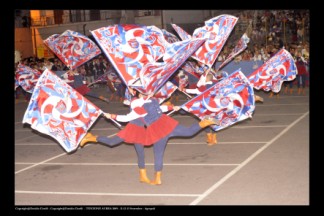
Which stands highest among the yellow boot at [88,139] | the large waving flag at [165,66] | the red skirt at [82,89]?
the large waving flag at [165,66]

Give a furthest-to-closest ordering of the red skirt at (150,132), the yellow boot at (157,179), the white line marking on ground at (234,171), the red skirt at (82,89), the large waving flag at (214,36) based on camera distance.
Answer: the red skirt at (82,89)
the large waving flag at (214,36)
the yellow boot at (157,179)
the red skirt at (150,132)
the white line marking on ground at (234,171)

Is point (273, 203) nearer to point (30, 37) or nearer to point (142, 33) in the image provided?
point (142, 33)

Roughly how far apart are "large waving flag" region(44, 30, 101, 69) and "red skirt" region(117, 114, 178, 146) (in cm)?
718

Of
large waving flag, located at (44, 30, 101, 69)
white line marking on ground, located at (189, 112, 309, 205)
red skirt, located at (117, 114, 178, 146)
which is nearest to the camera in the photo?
white line marking on ground, located at (189, 112, 309, 205)

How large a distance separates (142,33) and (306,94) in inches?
423

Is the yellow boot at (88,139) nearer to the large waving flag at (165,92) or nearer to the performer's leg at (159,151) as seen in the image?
the performer's leg at (159,151)

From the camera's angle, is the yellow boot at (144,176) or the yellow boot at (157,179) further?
the yellow boot at (144,176)

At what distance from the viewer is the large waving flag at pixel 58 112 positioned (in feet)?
24.3

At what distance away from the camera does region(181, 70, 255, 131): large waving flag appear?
838 centimetres

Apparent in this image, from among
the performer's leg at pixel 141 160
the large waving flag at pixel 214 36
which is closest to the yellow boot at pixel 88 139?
the performer's leg at pixel 141 160

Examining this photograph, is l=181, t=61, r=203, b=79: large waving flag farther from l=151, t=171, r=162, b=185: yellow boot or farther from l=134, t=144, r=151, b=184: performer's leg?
l=151, t=171, r=162, b=185: yellow boot

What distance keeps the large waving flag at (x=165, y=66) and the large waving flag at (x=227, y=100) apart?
1.19 meters

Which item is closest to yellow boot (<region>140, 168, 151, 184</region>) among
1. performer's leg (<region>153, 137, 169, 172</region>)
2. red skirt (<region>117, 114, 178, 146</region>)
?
performer's leg (<region>153, 137, 169, 172</region>)

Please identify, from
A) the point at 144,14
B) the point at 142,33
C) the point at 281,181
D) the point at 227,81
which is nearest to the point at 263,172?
the point at 281,181
